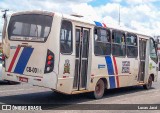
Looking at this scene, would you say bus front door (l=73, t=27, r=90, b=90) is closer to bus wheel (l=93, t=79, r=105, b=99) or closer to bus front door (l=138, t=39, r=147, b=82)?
bus wheel (l=93, t=79, r=105, b=99)

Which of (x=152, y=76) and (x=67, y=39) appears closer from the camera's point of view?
(x=67, y=39)

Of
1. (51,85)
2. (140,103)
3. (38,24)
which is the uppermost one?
(38,24)

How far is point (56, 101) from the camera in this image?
1225cm

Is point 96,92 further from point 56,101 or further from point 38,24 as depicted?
point 38,24

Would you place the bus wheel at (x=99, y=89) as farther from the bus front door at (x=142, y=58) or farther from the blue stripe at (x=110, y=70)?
the bus front door at (x=142, y=58)

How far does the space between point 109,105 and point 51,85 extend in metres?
2.33

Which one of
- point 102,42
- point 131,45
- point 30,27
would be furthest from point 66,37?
point 131,45

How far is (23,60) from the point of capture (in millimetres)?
11359

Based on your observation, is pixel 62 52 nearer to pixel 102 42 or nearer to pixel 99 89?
pixel 102 42

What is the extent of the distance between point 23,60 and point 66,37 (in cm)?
158

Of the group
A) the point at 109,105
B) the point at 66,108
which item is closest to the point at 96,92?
the point at 109,105

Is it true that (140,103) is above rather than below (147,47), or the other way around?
below

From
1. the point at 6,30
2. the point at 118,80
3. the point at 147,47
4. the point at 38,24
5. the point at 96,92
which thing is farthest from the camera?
the point at 147,47

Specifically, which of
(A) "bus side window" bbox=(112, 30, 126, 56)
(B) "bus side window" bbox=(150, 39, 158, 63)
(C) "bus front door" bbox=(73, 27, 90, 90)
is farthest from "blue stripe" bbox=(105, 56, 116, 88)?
(B) "bus side window" bbox=(150, 39, 158, 63)
